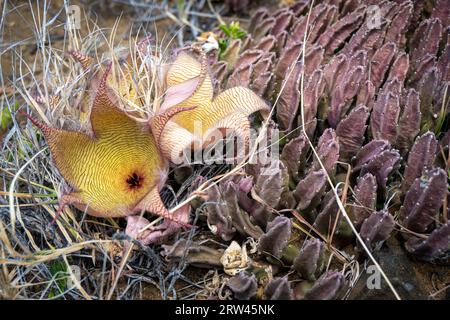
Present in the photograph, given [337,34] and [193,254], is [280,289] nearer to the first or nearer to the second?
[193,254]

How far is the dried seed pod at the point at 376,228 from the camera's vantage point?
160 centimetres

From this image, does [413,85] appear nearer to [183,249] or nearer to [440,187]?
[440,187]

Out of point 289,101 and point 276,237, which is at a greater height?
point 289,101

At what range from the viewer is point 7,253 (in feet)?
5.67

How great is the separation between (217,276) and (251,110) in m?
0.58

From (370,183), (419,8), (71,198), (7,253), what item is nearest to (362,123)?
(370,183)

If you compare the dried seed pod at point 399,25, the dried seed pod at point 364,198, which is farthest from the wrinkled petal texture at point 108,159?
the dried seed pod at point 399,25

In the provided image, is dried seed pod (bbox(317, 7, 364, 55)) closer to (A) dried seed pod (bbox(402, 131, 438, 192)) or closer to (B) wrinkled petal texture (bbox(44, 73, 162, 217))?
(A) dried seed pod (bbox(402, 131, 438, 192))

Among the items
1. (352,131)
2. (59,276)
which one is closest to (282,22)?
(352,131)

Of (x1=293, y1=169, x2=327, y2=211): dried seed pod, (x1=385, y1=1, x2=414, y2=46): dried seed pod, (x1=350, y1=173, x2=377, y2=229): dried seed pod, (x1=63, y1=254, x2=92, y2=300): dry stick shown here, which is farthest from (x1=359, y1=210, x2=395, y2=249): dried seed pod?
(x1=385, y1=1, x2=414, y2=46): dried seed pod

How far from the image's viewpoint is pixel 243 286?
5.13 feet

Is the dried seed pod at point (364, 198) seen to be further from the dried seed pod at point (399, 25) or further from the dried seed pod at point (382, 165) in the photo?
the dried seed pod at point (399, 25)

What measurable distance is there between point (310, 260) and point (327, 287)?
99 millimetres

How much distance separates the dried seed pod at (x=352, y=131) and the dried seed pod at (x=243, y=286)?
0.63m
